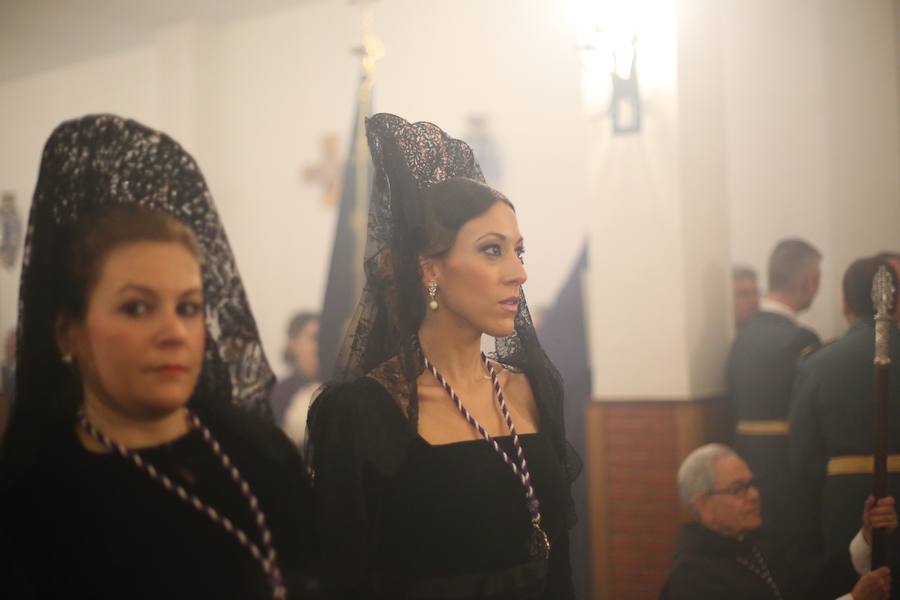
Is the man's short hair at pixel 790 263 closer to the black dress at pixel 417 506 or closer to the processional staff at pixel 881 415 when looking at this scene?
the processional staff at pixel 881 415

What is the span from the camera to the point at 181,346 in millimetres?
1244

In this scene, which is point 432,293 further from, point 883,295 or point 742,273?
point 742,273

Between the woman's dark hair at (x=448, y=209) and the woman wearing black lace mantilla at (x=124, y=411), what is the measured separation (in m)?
0.64

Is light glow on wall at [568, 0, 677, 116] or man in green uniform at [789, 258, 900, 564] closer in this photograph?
man in green uniform at [789, 258, 900, 564]

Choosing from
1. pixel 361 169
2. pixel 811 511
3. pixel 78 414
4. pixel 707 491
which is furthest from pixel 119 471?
pixel 361 169

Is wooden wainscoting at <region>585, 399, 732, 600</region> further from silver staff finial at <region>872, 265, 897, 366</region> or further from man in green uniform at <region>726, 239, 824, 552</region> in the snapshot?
silver staff finial at <region>872, 265, 897, 366</region>

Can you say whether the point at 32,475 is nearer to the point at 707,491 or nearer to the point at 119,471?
the point at 119,471

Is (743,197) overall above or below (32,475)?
above

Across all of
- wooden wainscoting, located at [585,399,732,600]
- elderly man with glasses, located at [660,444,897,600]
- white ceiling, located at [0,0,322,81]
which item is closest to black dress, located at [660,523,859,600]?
elderly man with glasses, located at [660,444,897,600]

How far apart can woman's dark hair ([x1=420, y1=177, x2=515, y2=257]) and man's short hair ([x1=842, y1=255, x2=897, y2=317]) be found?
1.75m

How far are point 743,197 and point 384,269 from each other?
3.31 metres

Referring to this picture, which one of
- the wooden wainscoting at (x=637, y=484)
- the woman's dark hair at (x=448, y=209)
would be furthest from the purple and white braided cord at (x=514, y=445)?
the wooden wainscoting at (x=637, y=484)

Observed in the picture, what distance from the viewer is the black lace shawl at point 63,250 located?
1.24 m

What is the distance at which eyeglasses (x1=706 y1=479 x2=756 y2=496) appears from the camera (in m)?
3.30
